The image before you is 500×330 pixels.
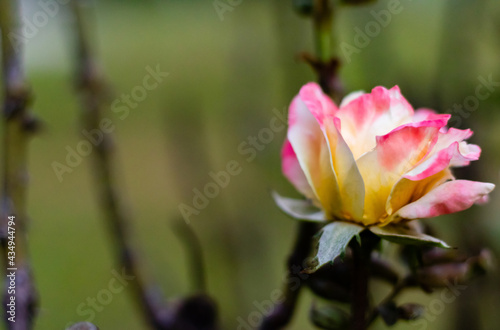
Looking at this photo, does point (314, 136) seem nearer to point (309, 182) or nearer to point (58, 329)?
point (309, 182)

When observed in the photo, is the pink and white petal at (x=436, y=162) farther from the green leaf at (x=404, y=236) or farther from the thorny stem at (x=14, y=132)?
the thorny stem at (x=14, y=132)

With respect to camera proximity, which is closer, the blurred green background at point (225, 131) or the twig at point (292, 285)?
the twig at point (292, 285)

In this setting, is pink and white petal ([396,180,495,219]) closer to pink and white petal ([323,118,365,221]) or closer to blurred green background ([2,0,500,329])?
pink and white petal ([323,118,365,221])

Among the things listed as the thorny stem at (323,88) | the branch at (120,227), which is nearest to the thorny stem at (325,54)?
the thorny stem at (323,88)

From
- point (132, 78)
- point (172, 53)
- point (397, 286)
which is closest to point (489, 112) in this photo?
point (397, 286)

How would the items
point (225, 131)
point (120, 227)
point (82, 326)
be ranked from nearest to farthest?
1. point (82, 326)
2. point (120, 227)
3. point (225, 131)

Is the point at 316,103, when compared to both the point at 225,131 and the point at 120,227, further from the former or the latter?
the point at 225,131

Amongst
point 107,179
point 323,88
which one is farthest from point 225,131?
point 323,88
